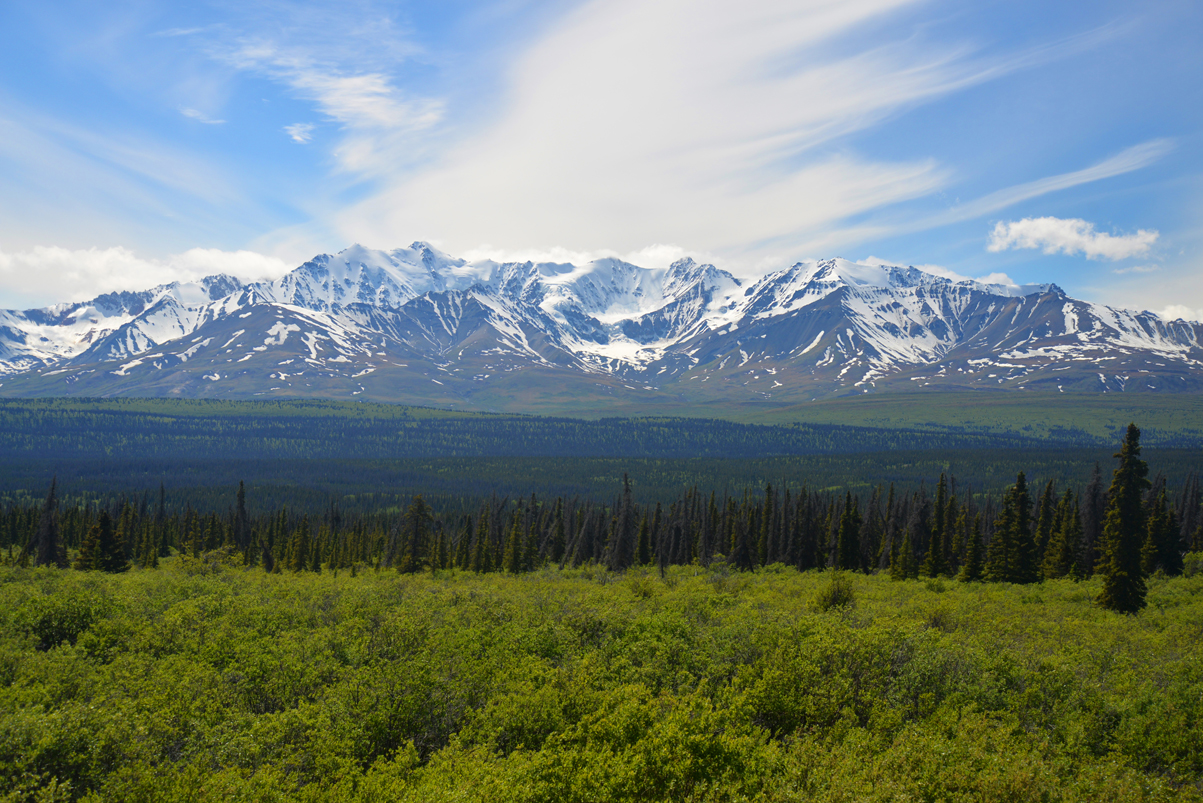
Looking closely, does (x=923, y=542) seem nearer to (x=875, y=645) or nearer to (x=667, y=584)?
(x=667, y=584)

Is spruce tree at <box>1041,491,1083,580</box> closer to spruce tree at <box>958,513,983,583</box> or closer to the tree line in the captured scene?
the tree line

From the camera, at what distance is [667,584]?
6931cm

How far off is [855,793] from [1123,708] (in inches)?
654

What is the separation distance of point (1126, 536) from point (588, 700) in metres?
45.2

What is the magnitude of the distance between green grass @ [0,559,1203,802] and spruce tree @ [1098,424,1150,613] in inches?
71.1

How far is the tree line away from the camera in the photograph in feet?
223

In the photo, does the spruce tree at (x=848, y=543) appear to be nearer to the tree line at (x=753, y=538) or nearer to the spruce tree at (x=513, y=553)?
the tree line at (x=753, y=538)

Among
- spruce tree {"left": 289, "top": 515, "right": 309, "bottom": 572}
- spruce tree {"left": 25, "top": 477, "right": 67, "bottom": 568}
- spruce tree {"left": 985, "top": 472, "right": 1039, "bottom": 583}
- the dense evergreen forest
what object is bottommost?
spruce tree {"left": 289, "top": 515, "right": 309, "bottom": 572}

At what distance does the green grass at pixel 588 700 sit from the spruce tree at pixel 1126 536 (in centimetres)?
181

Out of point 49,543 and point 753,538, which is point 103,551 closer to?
point 49,543

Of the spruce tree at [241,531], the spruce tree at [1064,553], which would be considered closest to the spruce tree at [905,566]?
the spruce tree at [1064,553]

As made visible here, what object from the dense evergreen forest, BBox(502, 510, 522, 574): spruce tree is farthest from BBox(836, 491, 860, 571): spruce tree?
BBox(502, 510, 522, 574): spruce tree

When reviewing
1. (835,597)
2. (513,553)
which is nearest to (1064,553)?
(835,597)

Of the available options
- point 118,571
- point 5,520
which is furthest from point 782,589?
point 5,520
